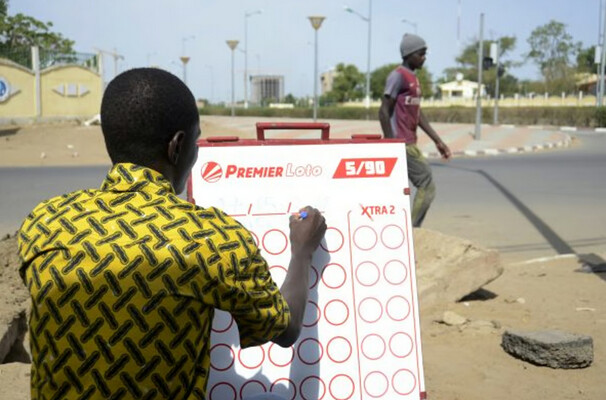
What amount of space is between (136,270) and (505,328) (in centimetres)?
341

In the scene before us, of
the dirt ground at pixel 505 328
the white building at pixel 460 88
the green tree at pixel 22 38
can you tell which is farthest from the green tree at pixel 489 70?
the dirt ground at pixel 505 328

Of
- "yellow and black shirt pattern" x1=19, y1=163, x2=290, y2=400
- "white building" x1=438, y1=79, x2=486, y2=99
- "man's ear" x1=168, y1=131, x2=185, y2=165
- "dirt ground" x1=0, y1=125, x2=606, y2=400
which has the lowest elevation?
"dirt ground" x1=0, y1=125, x2=606, y2=400

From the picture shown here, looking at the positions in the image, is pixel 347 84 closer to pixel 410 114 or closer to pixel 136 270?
pixel 410 114

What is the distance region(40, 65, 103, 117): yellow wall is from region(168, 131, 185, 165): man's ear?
2948cm

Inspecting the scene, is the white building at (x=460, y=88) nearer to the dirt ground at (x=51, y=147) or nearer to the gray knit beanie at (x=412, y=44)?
the dirt ground at (x=51, y=147)

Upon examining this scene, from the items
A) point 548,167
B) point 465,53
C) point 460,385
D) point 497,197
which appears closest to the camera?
point 460,385

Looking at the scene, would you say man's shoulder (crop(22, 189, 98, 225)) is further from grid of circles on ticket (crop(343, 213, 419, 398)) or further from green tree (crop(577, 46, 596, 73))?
green tree (crop(577, 46, 596, 73))

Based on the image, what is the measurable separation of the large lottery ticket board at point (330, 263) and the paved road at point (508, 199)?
13.7 feet

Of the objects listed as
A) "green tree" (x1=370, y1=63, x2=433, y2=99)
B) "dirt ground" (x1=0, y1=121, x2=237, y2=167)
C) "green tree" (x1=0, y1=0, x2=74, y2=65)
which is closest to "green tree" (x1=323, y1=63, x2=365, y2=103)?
"green tree" (x1=370, y1=63, x2=433, y2=99)

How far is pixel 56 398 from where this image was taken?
1.61 meters

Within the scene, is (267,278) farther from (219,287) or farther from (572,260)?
(572,260)

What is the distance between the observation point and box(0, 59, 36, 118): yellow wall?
2764cm

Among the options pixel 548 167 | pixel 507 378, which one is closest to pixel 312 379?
pixel 507 378

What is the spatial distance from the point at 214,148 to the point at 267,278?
3.32 feet
